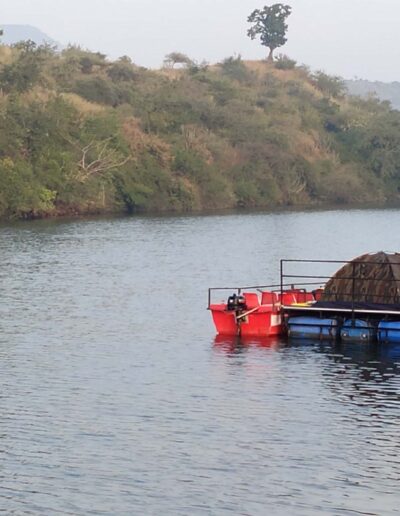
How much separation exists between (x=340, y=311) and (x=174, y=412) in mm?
11018

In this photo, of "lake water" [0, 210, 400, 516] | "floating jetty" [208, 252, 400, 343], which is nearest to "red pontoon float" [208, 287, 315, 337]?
"floating jetty" [208, 252, 400, 343]

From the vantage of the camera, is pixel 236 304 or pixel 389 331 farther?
pixel 236 304

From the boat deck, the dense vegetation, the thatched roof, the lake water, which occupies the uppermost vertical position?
the dense vegetation

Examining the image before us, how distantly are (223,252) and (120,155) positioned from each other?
4300cm

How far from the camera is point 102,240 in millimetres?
82062

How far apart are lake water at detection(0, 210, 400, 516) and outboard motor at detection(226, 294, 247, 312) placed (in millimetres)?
1255

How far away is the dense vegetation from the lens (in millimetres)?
108000

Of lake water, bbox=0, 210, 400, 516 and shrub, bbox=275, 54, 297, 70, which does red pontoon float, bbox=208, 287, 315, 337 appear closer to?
lake water, bbox=0, 210, 400, 516

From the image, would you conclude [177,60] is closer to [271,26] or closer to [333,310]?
[271,26]

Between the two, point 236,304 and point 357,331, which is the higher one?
point 236,304

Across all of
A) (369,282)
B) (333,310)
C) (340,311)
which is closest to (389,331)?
(340,311)

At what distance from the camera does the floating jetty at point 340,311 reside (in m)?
40.7

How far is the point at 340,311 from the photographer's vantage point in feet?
135

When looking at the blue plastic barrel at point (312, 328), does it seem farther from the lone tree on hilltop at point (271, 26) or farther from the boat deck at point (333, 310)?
the lone tree on hilltop at point (271, 26)
